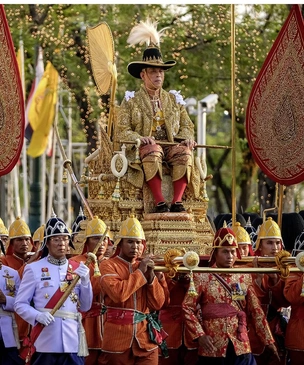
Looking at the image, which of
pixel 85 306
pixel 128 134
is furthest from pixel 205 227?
pixel 85 306

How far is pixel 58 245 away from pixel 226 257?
1687 millimetres

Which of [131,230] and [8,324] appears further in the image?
[8,324]

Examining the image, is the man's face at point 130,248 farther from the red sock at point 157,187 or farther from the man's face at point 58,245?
the red sock at point 157,187

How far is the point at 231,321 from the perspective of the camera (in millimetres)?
13977

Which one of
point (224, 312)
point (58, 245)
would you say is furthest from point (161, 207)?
point (58, 245)

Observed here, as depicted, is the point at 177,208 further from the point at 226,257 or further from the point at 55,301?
the point at 55,301

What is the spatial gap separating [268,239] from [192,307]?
81.3 inches

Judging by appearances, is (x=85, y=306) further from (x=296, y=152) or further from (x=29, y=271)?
(x=296, y=152)

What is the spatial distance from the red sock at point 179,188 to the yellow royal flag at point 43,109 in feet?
41.8

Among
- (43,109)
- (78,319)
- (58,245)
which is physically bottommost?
(78,319)

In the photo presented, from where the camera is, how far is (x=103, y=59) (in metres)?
18.6

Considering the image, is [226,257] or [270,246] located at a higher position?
[270,246]

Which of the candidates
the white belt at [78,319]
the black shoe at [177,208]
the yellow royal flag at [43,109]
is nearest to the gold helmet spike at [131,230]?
the white belt at [78,319]

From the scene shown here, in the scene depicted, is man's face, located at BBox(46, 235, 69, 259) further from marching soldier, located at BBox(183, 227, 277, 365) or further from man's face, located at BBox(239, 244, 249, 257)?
man's face, located at BBox(239, 244, 249, 257)
